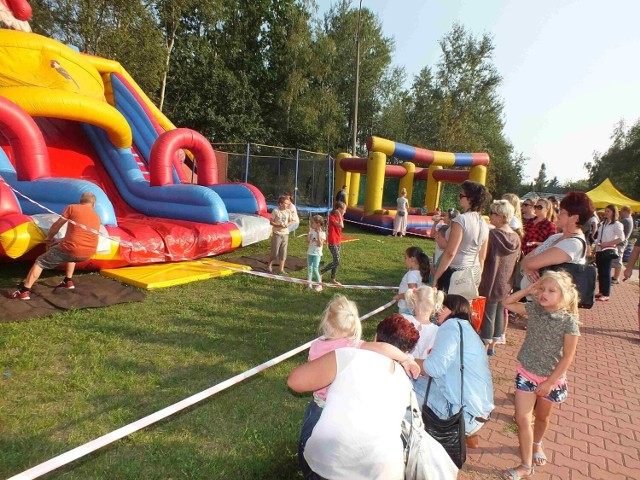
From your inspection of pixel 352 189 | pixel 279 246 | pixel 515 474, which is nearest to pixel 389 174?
pixel 352 189

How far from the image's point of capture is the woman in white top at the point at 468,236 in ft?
13.0

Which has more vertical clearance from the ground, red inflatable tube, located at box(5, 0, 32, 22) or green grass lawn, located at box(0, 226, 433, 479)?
red inflatable tube, located at box(5, 0, 32, 22)

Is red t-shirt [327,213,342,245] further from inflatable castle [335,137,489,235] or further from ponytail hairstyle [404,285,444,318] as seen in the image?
inflatable castle [335,137,489,235]

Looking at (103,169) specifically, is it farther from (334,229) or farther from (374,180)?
(374,180)

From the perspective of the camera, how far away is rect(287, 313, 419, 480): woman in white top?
1.80 metres

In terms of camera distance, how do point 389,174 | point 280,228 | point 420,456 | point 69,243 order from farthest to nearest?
point 389,174 → point 280,228 → point 69,243 → point 420,456

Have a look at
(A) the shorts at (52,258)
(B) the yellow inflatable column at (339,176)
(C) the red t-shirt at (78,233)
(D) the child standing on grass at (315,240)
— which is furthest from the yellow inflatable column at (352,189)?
(A) the shorts at (52,258)

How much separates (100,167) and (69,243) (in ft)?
16.8

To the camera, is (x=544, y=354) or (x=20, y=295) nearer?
(x=544, y=354)

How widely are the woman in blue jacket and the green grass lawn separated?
1121 mm

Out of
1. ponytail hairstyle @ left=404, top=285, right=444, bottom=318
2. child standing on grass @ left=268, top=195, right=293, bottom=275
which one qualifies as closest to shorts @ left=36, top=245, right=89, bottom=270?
child standing on grass @ left=268, top=195, right=293, bottom=275

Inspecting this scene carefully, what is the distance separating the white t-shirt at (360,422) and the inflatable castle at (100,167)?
5.49m

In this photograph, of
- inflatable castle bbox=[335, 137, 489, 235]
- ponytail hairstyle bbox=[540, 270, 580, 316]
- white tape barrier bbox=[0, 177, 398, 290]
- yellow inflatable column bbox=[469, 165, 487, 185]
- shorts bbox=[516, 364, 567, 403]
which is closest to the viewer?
ponytail hairstyle bbox=[540, 270, 580, 316]

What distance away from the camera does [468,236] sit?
408 cm
